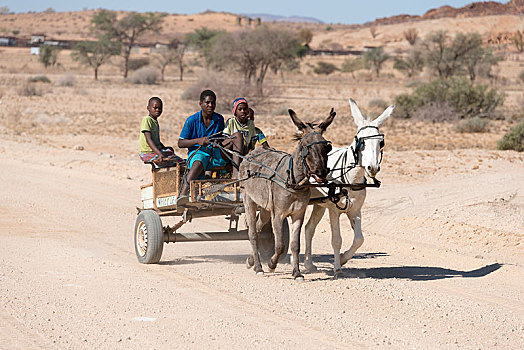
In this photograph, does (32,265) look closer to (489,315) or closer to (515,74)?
(489,315)

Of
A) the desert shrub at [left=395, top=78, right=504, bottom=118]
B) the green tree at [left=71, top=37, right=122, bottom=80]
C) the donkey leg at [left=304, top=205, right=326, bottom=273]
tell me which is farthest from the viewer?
the green tree at [left=71, top=37, right=122, bottom=80]

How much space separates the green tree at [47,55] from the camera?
7525 centimetres

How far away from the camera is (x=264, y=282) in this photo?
8562mm

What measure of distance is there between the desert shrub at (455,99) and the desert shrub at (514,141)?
9.80 meters

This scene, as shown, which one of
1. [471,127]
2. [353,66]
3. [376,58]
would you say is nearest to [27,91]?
[471,127]

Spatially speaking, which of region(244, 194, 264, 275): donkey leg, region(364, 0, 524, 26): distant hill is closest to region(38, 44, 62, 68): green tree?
region(244, 194, 264, 275): donkey leg

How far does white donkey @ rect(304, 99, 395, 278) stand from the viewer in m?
7.93

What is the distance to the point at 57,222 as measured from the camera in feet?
43.2

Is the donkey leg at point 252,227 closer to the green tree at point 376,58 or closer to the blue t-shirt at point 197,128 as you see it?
the blue t-shirt at point 197,128

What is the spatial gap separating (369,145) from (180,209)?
2779 mm

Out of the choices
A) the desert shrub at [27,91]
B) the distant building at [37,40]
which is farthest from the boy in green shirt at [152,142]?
the distant building at [37,40]

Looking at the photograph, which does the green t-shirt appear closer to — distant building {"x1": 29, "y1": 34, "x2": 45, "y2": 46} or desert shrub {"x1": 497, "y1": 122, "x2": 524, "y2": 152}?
desert shrub {"x1": 497, "y1": 122, "x2": 524, "y2": 152}

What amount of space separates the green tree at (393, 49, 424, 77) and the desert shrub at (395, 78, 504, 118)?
107ft

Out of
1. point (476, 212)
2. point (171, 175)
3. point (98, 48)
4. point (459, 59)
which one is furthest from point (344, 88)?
point (171, 175)
